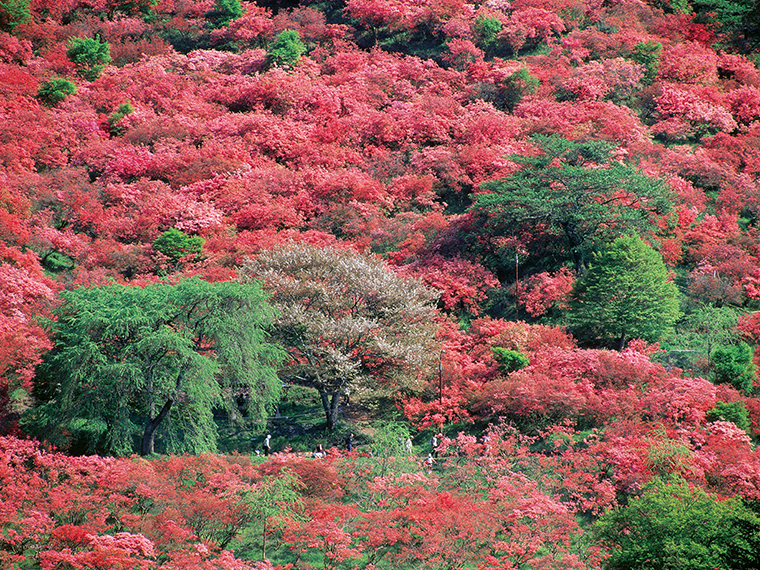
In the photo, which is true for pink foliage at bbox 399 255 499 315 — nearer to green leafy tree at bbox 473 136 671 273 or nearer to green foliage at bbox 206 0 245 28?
green leafy tree at bbox 473 136 671 273

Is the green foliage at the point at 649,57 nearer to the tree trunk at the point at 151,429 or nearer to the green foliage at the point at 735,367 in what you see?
the green foliage at the point at 735,367

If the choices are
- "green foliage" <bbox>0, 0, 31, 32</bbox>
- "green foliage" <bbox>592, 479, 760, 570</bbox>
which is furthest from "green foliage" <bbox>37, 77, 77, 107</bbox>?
"green foliage" <bbox>592, 479, 760, 570</bbox>

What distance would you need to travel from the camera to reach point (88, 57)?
4825cm

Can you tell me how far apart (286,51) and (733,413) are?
39116mm

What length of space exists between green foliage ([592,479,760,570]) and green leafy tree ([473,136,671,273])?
51.6 ft

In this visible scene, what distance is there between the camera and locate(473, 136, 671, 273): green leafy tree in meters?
29.2

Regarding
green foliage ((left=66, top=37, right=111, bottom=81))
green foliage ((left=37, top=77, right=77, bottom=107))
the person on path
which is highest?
green foliage ((left=66, top=37, right=111, bottom=81))

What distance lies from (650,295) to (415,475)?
469 inches

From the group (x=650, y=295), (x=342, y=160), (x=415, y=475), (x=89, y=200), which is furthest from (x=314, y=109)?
(x=415, y=475)

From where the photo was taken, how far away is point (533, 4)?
51.9 metres

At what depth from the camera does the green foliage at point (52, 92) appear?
4353 centimetres

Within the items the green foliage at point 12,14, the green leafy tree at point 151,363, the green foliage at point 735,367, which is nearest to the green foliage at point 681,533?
the green foliage at point 735,367

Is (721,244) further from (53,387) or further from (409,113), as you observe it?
(53,387)

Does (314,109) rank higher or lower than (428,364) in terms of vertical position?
higher
